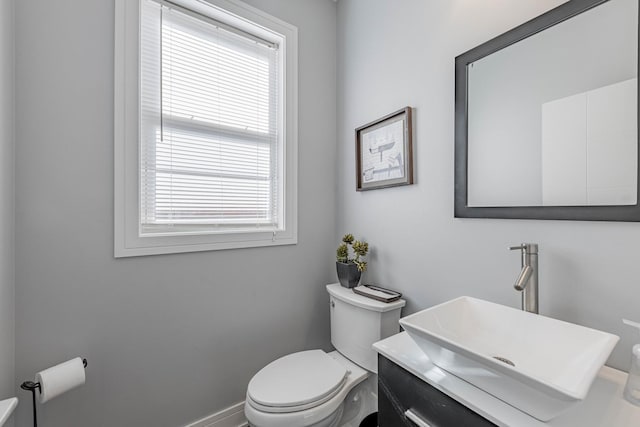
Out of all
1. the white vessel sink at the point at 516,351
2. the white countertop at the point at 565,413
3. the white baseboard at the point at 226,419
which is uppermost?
the white vessel sink at the point at 516,351

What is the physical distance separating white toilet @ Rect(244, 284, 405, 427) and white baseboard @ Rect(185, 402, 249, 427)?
428mm

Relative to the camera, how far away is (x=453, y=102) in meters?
1.22

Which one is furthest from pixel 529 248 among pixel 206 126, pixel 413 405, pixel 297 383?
pixel 206 126

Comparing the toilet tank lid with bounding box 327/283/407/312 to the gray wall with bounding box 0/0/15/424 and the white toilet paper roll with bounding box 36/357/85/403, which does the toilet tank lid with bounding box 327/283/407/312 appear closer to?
the white toilet paper roll with bounding box 36/357/85/403

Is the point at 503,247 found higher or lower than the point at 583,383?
higher

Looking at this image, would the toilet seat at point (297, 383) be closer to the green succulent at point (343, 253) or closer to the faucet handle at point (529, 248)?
the green succulent at point (343, 253)

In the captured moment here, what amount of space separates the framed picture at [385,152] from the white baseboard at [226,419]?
142 cm

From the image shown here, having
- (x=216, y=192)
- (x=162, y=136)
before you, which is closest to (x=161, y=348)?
(x=216, y=192)

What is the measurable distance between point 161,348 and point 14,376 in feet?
1.62

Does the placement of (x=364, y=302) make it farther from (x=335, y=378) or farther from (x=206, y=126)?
(x=206, y=126)

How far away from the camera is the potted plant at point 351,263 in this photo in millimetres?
1609

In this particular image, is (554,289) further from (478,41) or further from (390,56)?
(390,56)

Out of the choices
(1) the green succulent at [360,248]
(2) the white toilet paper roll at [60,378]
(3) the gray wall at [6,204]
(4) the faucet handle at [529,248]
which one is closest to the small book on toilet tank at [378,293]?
(1) the green succulent at [360,248]

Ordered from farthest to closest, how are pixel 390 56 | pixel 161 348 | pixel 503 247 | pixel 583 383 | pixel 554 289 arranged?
1. pixel 390 56
2. pixel 161 348
3. pixel 503 247
4. pixel 554 289
5. pixel 583 383
